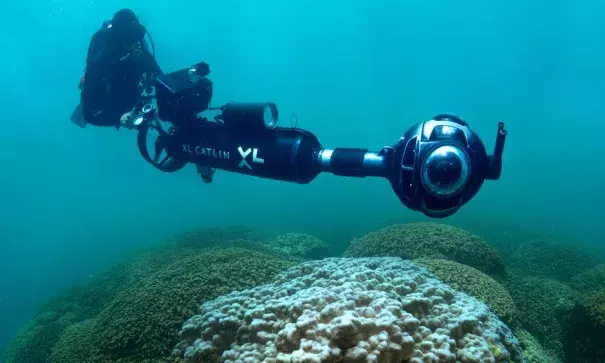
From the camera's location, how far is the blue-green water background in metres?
34.1

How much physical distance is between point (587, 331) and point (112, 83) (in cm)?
853

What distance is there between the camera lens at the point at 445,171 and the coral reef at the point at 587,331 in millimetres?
3705

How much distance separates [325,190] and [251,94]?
10459cm

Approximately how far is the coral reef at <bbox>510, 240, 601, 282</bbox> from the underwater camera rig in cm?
792

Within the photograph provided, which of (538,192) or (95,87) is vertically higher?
(95,87)

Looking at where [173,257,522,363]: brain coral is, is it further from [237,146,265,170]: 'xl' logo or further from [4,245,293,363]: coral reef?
[237,146,265,170]: 'xl' logo

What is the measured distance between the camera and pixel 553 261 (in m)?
10.2

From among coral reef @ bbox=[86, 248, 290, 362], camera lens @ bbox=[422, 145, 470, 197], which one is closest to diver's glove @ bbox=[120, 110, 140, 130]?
coral reef @ bbox=[86, 248, 290, 362]

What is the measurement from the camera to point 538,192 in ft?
126

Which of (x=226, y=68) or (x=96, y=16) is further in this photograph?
(x=226, y=68)

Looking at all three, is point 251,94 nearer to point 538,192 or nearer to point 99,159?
point 99,159

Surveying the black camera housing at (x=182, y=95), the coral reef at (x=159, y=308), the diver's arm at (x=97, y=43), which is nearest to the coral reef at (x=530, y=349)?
the coral reef at (x=159, y=308)

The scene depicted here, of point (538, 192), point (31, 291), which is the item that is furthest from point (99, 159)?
point (538, 192)

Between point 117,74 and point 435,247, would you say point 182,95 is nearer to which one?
point 117,74
